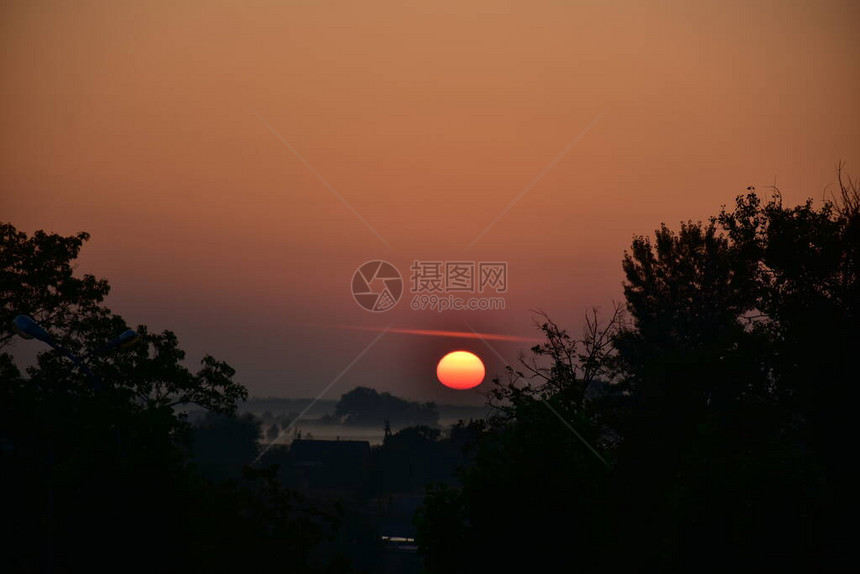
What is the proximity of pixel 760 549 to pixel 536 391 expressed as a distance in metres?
27.5

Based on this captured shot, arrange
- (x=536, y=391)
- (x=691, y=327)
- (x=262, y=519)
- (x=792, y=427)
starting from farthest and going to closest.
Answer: (x=691, y=327)
(x=536, y=391)
(x=792, y=427)
(x=262, y=519)

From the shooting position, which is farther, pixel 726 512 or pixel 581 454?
pixel 581 454

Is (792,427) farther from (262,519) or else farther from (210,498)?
(210,498)

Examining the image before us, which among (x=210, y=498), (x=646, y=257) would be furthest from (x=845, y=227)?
(x=210, y=498)

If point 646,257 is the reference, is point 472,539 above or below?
below

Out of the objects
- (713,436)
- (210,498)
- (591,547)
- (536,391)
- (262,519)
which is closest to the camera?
(591,547)

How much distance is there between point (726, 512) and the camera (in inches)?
634

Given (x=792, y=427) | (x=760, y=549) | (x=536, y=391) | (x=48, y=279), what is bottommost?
(x=760, y=549)

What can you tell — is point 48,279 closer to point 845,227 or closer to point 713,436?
point 713,436

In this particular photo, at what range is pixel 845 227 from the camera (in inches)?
1566

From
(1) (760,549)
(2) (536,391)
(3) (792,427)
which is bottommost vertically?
(1) (760,549)

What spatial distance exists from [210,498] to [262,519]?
957 cm

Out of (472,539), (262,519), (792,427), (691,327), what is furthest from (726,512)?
(691,327)

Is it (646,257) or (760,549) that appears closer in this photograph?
(760,549)
